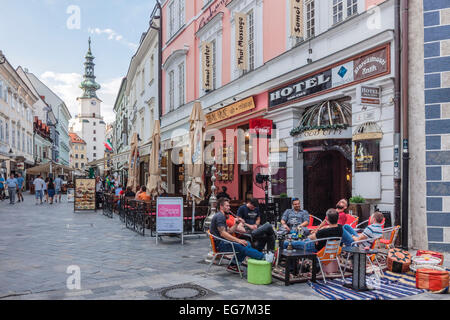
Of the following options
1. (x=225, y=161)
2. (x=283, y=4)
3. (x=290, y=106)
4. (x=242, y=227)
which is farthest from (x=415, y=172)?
(x=225, y=161)

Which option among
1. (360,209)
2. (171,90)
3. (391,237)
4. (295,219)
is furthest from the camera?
(171,90)

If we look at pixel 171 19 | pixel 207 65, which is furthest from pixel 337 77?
pixel 171 19

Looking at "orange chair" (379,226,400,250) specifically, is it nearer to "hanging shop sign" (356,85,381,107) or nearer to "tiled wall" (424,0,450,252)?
"tiled wall" (424,0,450,252)

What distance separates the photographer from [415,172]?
8.88 m

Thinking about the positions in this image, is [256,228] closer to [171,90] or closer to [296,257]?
[296,257]

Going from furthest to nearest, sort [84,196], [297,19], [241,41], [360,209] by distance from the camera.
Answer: [84,196] < [241,41] < [297,19] < [360,209]

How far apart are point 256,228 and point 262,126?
6.35m

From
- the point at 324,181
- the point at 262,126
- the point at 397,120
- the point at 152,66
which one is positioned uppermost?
the point at 152,66

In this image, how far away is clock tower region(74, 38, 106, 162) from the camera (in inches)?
4540

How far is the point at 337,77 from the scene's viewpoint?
36.4 ft

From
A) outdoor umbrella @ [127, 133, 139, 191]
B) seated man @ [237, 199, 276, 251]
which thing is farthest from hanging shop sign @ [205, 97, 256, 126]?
seated man @ [237, 199, 276, 251]

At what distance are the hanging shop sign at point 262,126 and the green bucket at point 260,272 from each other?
8120mm

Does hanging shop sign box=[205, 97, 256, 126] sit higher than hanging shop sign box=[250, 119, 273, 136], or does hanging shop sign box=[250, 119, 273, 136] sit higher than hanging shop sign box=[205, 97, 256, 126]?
hanging shop sign box=[205, 97, 256, 126]

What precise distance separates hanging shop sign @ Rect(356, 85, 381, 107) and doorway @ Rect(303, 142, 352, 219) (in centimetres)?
336
